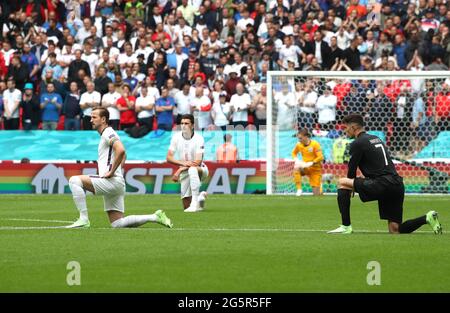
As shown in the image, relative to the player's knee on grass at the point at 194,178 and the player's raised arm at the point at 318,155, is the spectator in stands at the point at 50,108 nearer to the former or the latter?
the player's raised arm at the point at 318,155

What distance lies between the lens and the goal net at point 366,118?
29.1 metres

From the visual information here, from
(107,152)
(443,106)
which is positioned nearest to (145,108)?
(443,106)

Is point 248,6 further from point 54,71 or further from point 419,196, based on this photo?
point 419,196

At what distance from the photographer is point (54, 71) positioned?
33656mm

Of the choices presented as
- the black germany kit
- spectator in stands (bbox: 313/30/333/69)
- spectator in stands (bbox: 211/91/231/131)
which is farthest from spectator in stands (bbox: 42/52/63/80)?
the black germany kit

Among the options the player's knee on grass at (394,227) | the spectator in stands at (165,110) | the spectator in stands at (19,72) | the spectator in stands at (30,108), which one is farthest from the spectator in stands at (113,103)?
the player's knee on grass at (394,227)

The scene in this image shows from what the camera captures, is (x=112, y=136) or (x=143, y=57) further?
(x=143, y=57)

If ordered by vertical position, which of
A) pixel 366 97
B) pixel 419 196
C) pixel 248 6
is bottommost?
pixel 419 196

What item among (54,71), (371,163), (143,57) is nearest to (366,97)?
(143,57)

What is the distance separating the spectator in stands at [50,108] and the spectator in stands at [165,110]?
2779mm

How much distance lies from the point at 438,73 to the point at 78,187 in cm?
1391

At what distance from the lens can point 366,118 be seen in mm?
30312

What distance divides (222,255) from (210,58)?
66.5 feet

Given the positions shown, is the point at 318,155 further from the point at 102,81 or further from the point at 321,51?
the point at 102,81
